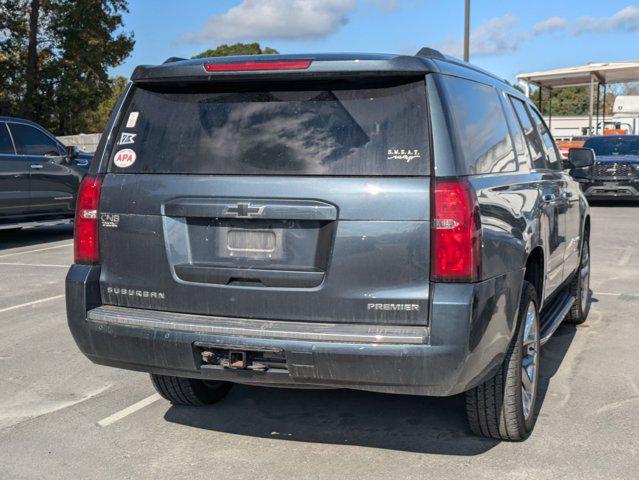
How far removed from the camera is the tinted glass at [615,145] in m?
19.2

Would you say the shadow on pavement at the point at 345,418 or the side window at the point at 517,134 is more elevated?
the side window at the point at 517,134

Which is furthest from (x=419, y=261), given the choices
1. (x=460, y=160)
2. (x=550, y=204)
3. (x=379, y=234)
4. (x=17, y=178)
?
(x=17, y=178)

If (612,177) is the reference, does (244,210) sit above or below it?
above

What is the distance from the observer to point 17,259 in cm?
1141

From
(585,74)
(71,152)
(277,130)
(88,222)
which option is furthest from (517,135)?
(585,74)

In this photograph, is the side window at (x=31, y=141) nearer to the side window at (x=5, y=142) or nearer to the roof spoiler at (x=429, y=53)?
the side window at (x=5, y=142)

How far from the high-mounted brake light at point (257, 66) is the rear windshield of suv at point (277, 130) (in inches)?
3.9

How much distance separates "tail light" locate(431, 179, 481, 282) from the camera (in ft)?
11.5

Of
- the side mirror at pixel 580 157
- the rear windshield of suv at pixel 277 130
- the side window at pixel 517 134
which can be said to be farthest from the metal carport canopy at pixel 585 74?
the rear windshield of suv at pixel 277 130

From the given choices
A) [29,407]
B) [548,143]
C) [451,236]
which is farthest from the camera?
[548,143]

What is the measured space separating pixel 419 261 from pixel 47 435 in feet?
7.63

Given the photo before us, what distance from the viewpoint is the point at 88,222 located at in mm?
4066

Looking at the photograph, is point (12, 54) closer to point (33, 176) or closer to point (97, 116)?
point (97, 116)

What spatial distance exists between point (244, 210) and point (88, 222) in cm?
87
